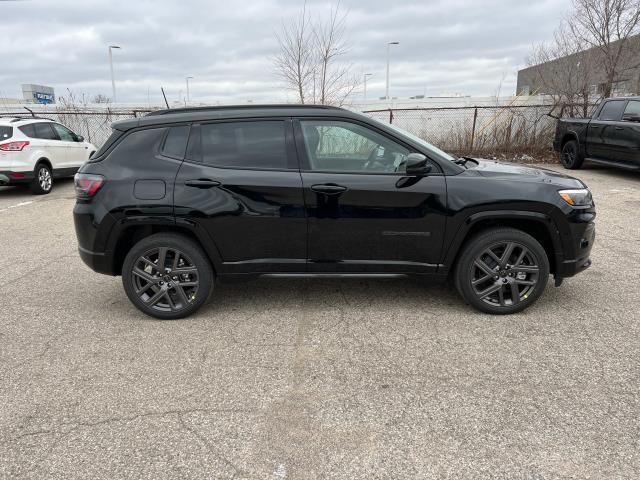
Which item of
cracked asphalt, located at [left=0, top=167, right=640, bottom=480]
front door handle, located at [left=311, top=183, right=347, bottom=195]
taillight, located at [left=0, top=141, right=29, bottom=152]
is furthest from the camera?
taillight, located at [left=0, top=141, right=29, bottom=152]

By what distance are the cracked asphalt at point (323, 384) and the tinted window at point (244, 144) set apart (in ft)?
4.33

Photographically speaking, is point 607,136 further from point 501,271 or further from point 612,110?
point 501,271

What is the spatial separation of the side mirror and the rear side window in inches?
367

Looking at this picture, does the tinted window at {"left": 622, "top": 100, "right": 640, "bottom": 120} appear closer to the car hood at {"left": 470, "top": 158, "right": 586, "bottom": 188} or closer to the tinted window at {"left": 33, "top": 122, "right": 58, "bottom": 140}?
the car hood at {"left": 470, "top": 158, "right": 586, "bottom": 188}

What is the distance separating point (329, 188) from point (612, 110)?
1008cm

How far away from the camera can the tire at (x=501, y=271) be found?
3.83 metres

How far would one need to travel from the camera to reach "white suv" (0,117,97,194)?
31.6ft

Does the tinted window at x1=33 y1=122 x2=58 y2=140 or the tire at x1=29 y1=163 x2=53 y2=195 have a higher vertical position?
the tinted window at x1=33 y1=122 x2=58 y2=140

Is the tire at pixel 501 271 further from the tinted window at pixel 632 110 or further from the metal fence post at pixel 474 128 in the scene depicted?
the metal fence post at pixel 474 128

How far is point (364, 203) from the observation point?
3771 millimetres

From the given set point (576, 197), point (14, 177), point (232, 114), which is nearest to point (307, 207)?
point (232, 114)

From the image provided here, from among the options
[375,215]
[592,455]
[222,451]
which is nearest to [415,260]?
[375,215]

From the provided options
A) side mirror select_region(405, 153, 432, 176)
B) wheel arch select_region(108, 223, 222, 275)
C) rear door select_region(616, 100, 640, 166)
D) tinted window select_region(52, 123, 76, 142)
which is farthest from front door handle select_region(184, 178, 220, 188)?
rear door select_region(616, 100, 640, 166)

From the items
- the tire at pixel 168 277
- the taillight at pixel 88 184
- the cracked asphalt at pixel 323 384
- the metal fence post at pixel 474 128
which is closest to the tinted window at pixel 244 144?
the tire at pixel 168 277
